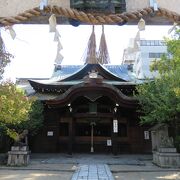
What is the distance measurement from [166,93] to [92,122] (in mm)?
7710

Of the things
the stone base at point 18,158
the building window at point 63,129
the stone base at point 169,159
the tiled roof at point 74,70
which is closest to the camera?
the stone base at point 169,159

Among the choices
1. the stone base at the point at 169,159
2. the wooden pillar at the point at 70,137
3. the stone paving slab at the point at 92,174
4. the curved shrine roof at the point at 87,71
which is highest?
the curved shrine roof at the point at 87,71

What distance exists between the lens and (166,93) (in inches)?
538

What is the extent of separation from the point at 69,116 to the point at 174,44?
9837 millimetres

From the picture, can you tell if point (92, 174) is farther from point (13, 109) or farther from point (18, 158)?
point (18, 158)

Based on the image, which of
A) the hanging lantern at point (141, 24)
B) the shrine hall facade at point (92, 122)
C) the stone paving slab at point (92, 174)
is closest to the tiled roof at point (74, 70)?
the shrine hall facade at point (92, 122)

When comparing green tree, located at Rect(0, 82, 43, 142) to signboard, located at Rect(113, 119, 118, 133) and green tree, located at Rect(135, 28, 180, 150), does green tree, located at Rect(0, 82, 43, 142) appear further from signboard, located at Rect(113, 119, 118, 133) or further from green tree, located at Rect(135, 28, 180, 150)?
green tree, located at Rect(135, 28, 180, 150)

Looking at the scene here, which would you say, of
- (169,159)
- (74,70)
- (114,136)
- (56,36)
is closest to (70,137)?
(114,136)

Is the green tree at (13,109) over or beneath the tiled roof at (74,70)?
Answer: beneath

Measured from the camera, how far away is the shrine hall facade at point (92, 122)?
19.6 meters

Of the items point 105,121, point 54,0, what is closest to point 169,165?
point 105,121

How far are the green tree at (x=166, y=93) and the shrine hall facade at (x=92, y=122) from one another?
376 cm

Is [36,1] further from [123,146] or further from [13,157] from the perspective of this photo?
[123,146]

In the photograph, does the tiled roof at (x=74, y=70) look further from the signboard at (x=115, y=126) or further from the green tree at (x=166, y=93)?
the green tree at (x=166, y=93)
